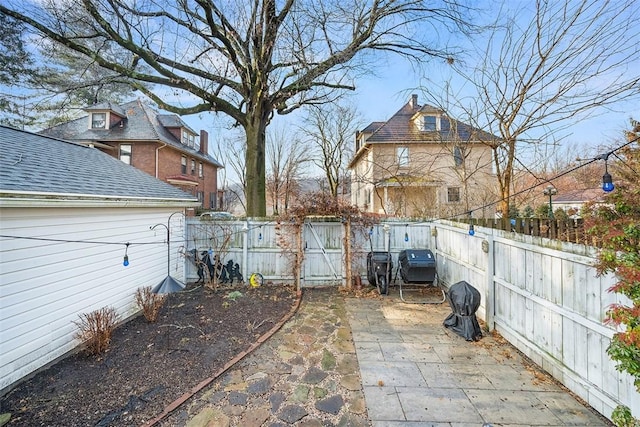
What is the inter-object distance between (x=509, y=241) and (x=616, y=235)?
1.97m

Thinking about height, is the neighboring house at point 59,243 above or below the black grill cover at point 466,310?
above

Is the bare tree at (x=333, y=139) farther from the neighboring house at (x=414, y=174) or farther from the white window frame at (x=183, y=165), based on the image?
the white window frame at (x=183, y=165)

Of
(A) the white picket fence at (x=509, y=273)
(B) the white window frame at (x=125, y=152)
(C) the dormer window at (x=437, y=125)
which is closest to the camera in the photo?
(A) the white picket fence at (x=509, y=273)

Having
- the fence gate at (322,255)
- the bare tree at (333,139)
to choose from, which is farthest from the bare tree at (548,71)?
the bare tree at (333,139)

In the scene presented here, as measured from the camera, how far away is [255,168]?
8.93m

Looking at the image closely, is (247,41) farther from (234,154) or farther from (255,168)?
(234,154)

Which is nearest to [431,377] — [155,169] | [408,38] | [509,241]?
[509,241]

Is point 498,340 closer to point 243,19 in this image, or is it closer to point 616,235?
point 616,235

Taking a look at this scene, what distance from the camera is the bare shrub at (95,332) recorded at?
379 centimetres

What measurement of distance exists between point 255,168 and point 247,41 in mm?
3620

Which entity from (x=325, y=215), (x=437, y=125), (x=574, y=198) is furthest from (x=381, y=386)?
(x=574, y=198)

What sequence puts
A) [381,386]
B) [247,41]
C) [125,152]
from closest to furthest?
[381,386]
[247,41]
[125,152]

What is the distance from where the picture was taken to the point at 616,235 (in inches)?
88.0

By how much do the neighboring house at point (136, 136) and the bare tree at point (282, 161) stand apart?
629cm
